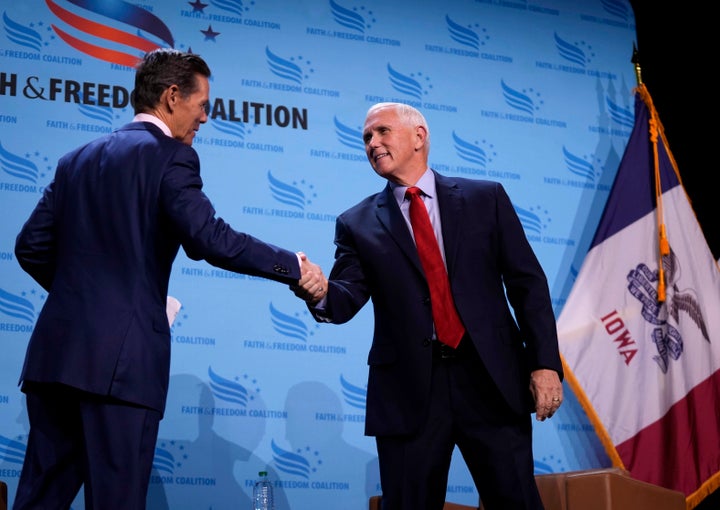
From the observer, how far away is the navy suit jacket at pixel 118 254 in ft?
7.20

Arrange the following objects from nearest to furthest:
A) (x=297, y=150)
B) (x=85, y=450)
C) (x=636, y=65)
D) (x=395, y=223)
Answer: (x=85, y=450) → (x=395, y=223) → (x=297, y=150) → (x=636, y=65)

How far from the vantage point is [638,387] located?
4.55 metres

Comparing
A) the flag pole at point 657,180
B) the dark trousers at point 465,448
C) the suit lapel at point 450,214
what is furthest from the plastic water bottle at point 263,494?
the flag pole at point 657,180

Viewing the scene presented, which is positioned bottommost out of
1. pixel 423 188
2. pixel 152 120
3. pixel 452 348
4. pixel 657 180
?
pixel 452 348

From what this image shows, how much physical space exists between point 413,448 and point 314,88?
250 centimetres

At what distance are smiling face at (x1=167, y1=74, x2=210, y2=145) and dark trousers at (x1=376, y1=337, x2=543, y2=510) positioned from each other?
1.01 m

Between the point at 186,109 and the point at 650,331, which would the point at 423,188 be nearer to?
the point at 186,109

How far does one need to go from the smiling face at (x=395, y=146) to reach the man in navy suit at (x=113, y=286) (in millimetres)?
587

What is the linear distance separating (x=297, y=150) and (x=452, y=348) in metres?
2.08

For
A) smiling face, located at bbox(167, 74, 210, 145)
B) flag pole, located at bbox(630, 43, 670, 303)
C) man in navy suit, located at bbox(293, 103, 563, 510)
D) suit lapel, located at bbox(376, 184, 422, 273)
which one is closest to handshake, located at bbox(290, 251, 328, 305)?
man in navy suit, located at bbox(293, 103, 563, 510)

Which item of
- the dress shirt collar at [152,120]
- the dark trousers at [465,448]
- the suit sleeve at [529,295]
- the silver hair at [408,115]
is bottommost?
the dark trousers at [465,448]

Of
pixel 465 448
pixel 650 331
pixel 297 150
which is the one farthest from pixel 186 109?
pixel 650 331

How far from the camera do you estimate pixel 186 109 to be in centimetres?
260

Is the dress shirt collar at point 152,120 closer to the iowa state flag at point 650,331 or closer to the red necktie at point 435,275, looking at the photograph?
the red necktie at point 435,275
